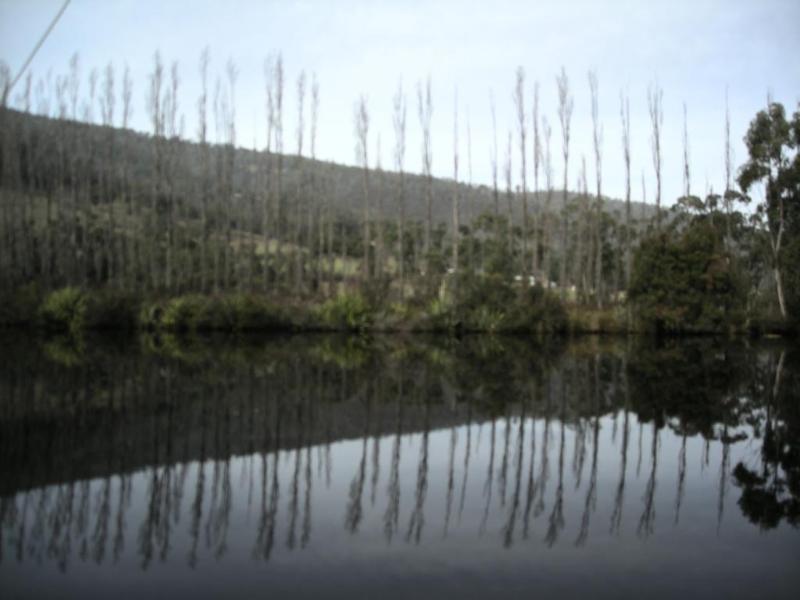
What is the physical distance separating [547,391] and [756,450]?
196 inches

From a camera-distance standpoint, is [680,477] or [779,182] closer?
[680,477]

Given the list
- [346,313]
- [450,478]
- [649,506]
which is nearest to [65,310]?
[346,313]

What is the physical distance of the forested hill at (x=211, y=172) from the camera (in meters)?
38.8

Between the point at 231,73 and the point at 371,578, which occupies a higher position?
the point at 231,73

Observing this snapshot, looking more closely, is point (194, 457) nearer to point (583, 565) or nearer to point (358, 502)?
point (358, 502)

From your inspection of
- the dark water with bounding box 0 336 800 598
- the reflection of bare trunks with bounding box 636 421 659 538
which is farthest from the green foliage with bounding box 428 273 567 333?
the reflection of bare trunks with bounding box 636 421 659 538

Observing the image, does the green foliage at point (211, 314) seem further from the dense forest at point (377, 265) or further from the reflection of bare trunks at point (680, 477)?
the reflection of bare trunks at point (680, 477)

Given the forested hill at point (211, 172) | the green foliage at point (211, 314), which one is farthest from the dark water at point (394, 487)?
the forested hill at point (211, 172)

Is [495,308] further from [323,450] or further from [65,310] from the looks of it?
[323,450]

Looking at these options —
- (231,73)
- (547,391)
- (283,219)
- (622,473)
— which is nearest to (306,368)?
(547,391)

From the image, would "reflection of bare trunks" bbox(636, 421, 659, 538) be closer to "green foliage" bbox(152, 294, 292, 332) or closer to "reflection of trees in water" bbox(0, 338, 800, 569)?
"reflection of trees in water" bbox(0, 338, 800, 569)

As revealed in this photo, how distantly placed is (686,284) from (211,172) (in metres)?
45.2

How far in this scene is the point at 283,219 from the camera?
52531 mm

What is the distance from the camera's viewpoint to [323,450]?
809 cm
